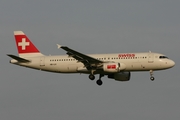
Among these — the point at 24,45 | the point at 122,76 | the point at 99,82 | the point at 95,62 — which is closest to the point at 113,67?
the point at 95,62

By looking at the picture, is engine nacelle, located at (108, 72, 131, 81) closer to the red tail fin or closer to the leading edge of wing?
the leading edge of wing

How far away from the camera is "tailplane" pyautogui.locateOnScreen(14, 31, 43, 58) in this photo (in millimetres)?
79688

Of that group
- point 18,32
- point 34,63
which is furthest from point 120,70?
point 18,32

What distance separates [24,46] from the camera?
80812 millimetres

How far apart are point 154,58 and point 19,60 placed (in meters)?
18.1

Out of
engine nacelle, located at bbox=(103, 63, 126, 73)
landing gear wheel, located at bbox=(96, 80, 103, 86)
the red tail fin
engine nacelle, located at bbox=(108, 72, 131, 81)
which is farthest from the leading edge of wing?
the red tail fin

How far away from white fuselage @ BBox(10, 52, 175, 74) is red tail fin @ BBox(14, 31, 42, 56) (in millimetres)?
1425

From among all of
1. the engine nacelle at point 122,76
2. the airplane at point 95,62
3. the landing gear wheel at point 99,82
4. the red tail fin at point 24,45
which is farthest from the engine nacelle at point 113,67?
the red tail fin at point 24,45

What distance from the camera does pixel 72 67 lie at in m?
75.4

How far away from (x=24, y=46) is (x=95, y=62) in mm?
12247

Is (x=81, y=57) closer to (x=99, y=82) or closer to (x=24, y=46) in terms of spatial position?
(x=99, y=82)

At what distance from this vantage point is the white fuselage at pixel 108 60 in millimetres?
→ 72812

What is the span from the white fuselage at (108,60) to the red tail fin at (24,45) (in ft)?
4.68

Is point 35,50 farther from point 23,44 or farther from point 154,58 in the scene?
point 154,58
